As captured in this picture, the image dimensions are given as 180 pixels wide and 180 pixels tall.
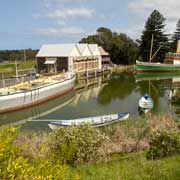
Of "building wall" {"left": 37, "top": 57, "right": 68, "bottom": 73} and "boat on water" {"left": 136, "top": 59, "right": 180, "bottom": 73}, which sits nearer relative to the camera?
"building wall" {"left": 37, "top": 57, "right": 68, "bottom": 73}

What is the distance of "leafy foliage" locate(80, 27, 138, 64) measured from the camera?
7238 centimetres

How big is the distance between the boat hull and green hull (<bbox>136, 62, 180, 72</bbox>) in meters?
29.1

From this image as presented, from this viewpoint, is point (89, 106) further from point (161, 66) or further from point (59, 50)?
point (161, 66)

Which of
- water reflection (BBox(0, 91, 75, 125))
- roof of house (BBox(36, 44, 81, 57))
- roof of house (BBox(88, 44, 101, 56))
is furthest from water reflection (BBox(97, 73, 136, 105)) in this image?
roof of house (BBox(88, 44, 101, 56))

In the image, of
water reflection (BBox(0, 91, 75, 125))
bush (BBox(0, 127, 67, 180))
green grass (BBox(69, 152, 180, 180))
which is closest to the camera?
bush (BBox(0, 127, 67, 180))

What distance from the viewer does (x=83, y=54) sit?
194ft

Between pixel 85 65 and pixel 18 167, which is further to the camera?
pixel 85 65

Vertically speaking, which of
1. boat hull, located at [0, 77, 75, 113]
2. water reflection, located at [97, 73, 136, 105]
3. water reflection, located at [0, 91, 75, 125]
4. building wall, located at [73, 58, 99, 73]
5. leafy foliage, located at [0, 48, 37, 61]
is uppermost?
leafy foliage, located at [0, 48, 37, 61]

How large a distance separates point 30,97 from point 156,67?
3931 centimetres

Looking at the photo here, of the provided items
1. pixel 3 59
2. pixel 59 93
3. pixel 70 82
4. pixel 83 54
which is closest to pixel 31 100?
pixel 59 93

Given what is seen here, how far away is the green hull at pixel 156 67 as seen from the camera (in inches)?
2429

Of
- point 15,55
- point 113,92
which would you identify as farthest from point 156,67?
point 15,55

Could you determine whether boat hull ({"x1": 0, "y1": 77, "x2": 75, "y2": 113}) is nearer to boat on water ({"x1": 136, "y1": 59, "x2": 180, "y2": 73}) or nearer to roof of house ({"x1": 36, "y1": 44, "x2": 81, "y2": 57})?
roof of house ({"x1": 36, "y1": 44, "x2": 81, "y2": 57})

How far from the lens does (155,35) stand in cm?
7025
